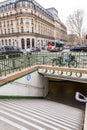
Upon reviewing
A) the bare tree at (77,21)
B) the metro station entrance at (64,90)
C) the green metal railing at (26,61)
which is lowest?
the metro station entrance at (64,90)

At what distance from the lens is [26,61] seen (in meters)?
11.1

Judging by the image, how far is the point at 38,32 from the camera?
168 feet

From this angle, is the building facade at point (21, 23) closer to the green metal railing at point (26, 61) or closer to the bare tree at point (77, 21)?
the bare tree at point (77, 21)

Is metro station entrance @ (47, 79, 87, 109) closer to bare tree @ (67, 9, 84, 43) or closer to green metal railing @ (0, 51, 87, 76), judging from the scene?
green metal railing @ (0, 51, 87, 76)

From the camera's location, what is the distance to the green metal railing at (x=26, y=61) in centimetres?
934

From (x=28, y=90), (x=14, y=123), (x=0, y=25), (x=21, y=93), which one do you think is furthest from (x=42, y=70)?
(x=0, y=25)

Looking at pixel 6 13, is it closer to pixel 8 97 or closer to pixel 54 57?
pixel 54 57

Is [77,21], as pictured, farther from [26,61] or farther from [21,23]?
[26,61]

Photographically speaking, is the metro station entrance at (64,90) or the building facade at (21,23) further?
the building facade at (21,23)

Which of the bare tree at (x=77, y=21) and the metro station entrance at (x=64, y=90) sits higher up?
the bare tree at (x=77, y=21)

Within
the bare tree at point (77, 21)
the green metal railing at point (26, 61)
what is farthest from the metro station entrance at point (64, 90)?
the bare tree at point (77, 21)

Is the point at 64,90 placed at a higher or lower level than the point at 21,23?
lower

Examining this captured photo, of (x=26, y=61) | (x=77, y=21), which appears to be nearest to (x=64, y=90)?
(x=26, y=61)

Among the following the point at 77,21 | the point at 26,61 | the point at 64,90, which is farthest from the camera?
the point at 77,21
